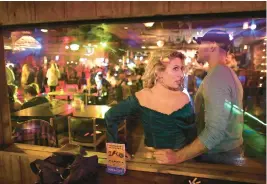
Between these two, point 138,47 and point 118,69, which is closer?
point 138,47

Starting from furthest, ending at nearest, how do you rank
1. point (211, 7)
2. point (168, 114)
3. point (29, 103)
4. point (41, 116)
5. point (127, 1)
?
point (29, 103)
point (41, 116)
point (168, 114)
point (127, 1)
point (211, 7)

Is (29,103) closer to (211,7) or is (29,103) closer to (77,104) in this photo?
(77,104)

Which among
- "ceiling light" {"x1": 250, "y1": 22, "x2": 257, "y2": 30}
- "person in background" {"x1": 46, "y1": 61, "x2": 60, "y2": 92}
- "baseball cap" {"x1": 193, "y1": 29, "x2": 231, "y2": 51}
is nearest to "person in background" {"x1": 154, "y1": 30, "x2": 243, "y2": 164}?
"baseball cap" {"x1": 193, "y1": 29, "x2": 231, "y2": 51}

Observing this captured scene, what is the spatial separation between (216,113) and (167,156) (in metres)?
0.46

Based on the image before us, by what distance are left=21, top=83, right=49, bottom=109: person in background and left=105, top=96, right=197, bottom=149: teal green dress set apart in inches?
86.6

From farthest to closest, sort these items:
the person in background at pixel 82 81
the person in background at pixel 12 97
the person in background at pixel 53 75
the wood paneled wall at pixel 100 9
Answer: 1. the person in background at pixel 82 81
2. the person in background at pixel 53 75
3. the person in background at pixel 12 97
4. the wood paneled wall at pixel 100 9

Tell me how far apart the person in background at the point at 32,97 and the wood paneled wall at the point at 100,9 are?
1.86 metres

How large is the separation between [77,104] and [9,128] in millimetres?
2098

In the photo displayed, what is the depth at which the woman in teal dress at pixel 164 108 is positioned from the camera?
5.04ft

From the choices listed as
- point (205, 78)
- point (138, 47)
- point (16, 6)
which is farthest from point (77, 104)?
point (205, 78)

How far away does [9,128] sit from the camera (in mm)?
1968

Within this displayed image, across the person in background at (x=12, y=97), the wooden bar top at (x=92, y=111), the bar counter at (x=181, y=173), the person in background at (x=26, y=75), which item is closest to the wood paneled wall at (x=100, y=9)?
the person in background at (x=12, y=97)

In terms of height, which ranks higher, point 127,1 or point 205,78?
point 127,1

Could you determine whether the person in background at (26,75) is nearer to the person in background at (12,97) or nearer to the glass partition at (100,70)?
the glass partition at (100,70)
